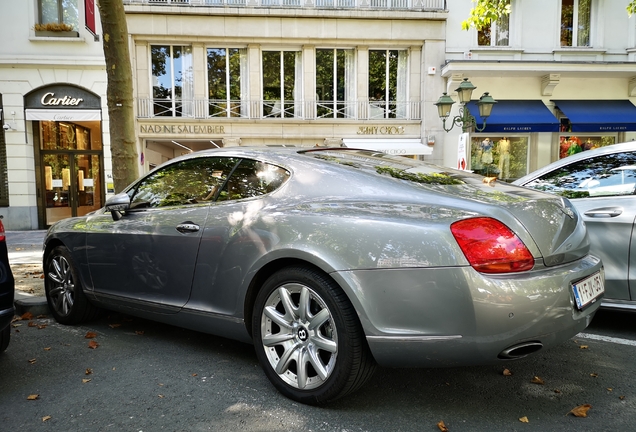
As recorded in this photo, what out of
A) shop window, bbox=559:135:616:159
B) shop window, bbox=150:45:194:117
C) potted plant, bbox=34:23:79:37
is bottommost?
shop window, bbox=559:135:616:159

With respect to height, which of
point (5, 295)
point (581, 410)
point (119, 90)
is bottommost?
point (581, 410)

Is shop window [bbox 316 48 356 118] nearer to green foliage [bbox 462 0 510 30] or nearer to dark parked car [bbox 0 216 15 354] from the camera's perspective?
green foliage [bbox 462 0 510 30]

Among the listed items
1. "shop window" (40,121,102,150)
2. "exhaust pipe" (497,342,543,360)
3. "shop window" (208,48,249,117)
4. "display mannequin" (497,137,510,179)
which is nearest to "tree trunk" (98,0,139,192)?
"exhaust pipe" (497,342,543,360)

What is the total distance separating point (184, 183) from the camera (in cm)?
362

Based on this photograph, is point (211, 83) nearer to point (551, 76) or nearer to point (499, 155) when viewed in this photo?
point (499, 155)

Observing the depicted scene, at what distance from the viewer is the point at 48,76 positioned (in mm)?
15398

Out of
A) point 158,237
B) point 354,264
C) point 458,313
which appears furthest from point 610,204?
point 158,237

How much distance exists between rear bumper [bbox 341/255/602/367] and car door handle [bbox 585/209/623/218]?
5.70 feet

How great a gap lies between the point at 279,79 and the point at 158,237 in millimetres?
14675

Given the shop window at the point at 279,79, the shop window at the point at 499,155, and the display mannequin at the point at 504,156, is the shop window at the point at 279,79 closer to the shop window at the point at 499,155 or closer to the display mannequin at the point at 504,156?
the shop window at the point at 499,155

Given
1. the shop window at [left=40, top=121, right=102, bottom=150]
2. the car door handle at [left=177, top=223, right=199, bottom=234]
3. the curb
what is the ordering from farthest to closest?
the shop window at [left=40, top=121, right=102, bottom=150], the curb, the car door handle at [left=177, top=223, right=199, bottom=234]

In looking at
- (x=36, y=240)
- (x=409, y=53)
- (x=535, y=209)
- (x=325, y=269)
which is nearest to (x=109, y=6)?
(x=325, y=269)

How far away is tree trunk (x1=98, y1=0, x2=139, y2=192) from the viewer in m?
6.17

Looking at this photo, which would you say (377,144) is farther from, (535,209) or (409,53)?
(535,209)
